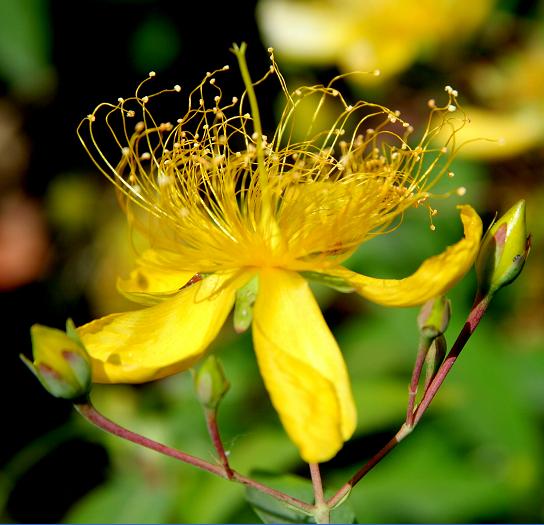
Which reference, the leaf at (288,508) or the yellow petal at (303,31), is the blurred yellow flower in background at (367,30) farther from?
the leaf at (288,508)

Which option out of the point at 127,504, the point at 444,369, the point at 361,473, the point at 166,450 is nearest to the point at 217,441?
the point at 166,450

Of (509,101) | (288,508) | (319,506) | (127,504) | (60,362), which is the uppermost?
(60,362)

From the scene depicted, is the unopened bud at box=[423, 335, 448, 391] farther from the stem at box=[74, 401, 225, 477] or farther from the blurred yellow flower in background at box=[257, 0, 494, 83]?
the blurred yellow flower in background at box=[257, 0, 494, 83]

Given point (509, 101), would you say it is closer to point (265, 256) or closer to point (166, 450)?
point (265, 256)

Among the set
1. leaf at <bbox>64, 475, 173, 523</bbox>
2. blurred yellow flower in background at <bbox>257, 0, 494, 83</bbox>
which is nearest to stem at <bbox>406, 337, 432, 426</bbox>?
leaf at <bbox>64, 475, 173, 523</bbox>

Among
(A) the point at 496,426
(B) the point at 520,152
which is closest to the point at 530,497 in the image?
(A) the point at 496,426

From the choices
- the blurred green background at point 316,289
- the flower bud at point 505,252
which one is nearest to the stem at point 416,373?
the flower bud at point 505,252

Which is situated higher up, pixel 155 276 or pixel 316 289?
pixel 155 276
